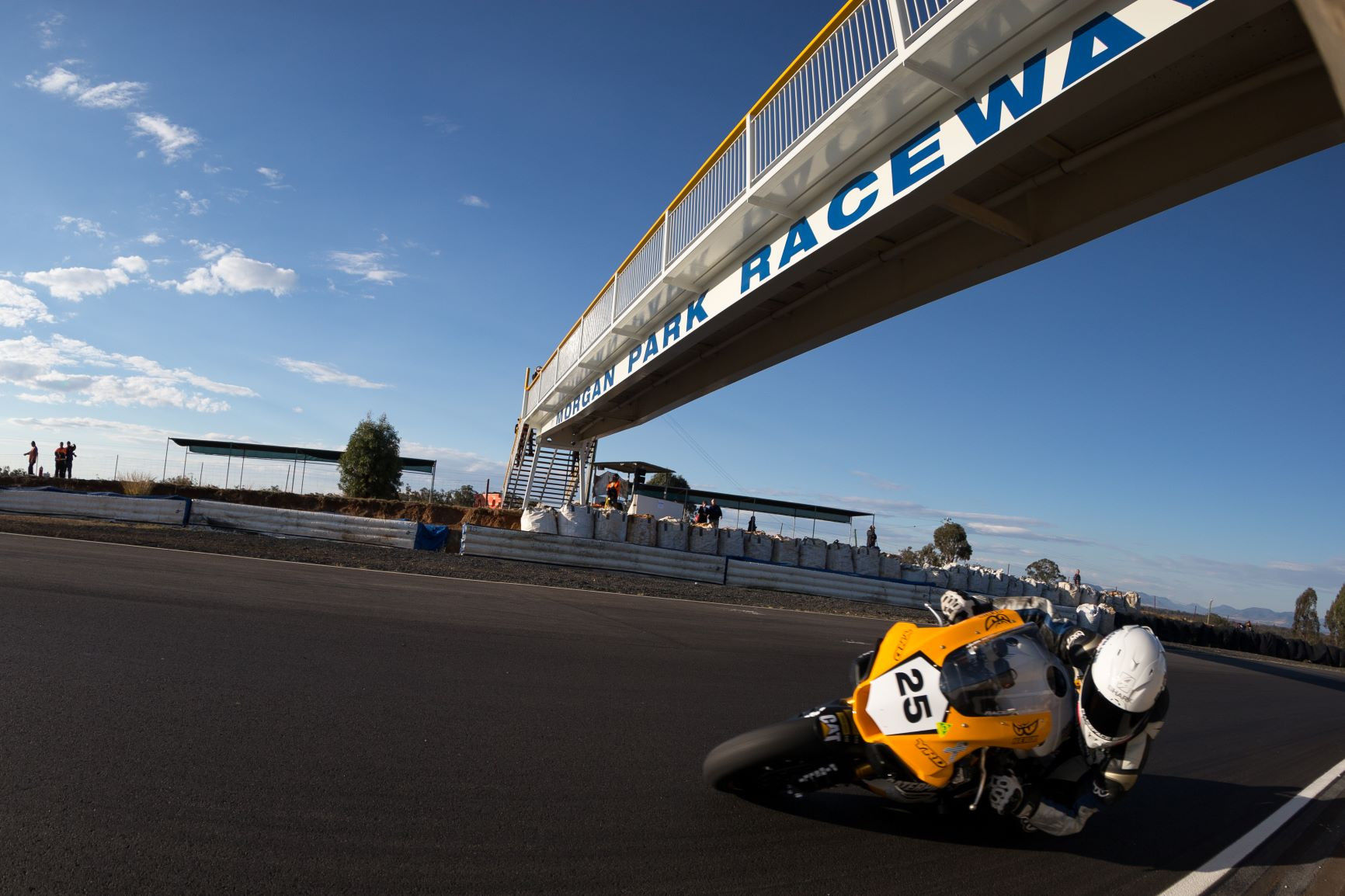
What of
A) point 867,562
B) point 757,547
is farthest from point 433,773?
point 867,562

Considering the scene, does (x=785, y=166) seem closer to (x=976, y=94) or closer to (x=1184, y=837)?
(x=976, y=94)

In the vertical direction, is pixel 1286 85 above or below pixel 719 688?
above

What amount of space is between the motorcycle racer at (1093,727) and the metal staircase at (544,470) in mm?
26291

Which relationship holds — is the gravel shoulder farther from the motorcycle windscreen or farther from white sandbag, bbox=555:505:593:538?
the motorcycle windscreen

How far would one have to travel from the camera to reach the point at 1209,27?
509 centimetres

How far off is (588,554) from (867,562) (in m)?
10.6

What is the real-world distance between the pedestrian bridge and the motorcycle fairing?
8.93 feet

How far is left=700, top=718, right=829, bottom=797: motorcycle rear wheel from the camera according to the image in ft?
10.8

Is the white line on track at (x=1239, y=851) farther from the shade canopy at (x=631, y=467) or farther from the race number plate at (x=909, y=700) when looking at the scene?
the shade canopy at (x=631, y=467)

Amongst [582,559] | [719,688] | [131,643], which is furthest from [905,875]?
[582,559]

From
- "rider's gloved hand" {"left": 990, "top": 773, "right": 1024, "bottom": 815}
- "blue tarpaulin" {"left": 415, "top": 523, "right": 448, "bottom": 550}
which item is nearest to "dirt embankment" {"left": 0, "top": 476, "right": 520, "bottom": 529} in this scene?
"blue tarpaulin" {"left": 415, "top": 523, "right": 448, "bottom": 550}

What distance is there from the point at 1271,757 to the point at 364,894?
792 centimetres

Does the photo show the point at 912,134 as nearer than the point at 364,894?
No

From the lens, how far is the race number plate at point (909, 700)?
127 inches
